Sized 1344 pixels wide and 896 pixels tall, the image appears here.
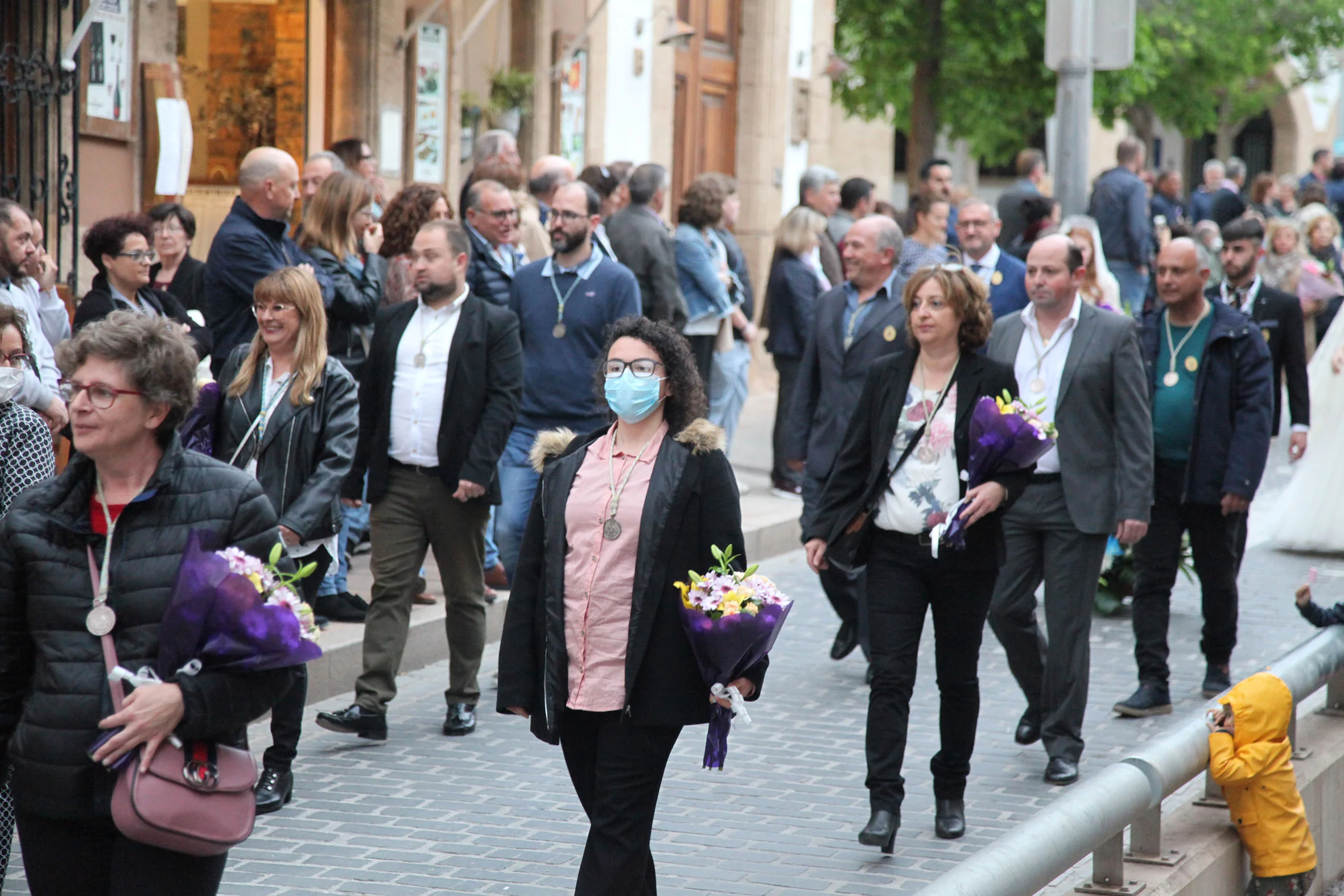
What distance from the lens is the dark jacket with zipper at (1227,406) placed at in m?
8.05

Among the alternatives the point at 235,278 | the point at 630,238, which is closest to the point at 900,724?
Result: the point at 235,278

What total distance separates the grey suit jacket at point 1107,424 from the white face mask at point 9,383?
11.4 feet

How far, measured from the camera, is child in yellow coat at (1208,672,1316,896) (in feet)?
18.3

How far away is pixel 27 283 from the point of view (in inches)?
287

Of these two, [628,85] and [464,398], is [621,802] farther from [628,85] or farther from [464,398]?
[628,85]

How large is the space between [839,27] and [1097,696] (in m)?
19.0

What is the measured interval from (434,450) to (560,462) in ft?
8.14

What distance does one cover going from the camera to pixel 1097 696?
8461 millimetres

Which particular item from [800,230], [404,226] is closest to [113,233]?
[404,226]

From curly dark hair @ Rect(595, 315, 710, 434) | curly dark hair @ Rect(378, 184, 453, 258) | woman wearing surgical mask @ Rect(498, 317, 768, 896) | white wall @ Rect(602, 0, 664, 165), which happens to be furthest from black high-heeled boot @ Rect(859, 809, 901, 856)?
white wall @ Rect(602, 0, 664, 165)

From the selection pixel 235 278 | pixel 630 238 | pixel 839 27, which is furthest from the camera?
pixel 839 27

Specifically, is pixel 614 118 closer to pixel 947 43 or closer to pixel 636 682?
Answer: pixel 947 43

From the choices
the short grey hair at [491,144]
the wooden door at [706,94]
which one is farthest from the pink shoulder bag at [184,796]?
the wooden door at [706,94]

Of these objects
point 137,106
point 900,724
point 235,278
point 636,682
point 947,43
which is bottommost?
point 900,724
